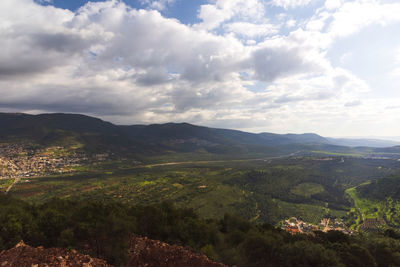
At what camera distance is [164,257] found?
22.9 m

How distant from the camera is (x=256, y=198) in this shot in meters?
158

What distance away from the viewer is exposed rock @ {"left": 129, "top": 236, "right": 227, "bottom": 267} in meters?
22.2

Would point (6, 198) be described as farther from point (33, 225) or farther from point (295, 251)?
point (295, 251)

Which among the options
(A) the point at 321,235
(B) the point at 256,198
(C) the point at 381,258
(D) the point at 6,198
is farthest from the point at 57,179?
(C) the point at 381,258

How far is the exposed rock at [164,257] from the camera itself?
73.0 ft

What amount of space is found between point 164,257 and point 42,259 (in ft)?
39.7

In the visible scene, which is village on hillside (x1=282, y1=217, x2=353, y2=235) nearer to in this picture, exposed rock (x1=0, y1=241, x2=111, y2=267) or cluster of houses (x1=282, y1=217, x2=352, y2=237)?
cluster of houses (x1=282, y1=217, x2=352, y2=237)

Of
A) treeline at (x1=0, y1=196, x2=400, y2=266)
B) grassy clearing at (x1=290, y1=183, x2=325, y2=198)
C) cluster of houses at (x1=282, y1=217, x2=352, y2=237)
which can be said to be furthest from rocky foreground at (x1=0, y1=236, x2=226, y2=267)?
grassy clearing at (x1=290, y1=183, x2=325, y2=198)

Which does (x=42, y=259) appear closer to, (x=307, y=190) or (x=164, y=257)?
(x=164, y=257)

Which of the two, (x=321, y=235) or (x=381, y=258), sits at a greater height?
(x=381, y=258)

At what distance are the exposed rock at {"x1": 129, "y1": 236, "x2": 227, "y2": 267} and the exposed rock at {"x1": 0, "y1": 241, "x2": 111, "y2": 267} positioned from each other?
18.8 ft

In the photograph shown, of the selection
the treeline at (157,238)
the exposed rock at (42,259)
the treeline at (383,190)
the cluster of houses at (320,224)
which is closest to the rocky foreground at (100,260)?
the exposed rock at (42,259)

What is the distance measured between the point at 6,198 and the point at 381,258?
93797mm

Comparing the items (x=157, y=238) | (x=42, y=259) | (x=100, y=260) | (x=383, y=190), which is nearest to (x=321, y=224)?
(x=383, y=190)
